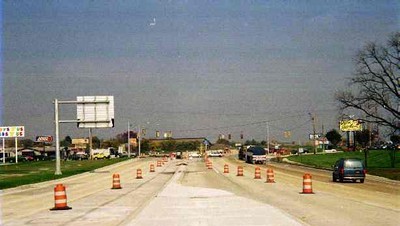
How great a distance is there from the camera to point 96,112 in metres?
58.6

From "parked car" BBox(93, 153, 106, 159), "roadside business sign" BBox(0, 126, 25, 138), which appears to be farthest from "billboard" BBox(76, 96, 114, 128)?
"parked car" BBox(93, 153, 106, 159)

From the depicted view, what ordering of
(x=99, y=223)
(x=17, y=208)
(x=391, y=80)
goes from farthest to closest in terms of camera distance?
(x=391, y=80) < (x=17, y=208) < (x=99, y=223)

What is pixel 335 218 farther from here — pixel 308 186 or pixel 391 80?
pixel 391 80

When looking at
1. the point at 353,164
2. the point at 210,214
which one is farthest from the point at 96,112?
the point at 210,214

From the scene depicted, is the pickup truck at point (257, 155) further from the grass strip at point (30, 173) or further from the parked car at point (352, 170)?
the parked car at point (352, 170)

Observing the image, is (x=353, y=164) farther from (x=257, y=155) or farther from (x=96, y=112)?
(x=257, y=155)

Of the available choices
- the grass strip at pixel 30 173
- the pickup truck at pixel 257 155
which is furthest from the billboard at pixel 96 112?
the pickup truck at pixel 257 155

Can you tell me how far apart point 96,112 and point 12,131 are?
66770 mm

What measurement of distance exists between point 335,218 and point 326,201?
22.6 feet

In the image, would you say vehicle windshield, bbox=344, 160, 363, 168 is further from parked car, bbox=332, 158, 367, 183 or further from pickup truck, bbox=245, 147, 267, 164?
pickup truck, bbox=245, 147, 267, 164

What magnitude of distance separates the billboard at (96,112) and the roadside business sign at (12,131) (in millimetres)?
60033

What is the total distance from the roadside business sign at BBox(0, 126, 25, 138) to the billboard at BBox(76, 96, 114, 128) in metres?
60.0

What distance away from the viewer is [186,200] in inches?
1026

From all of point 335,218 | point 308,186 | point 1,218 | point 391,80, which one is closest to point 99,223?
point 1,218
